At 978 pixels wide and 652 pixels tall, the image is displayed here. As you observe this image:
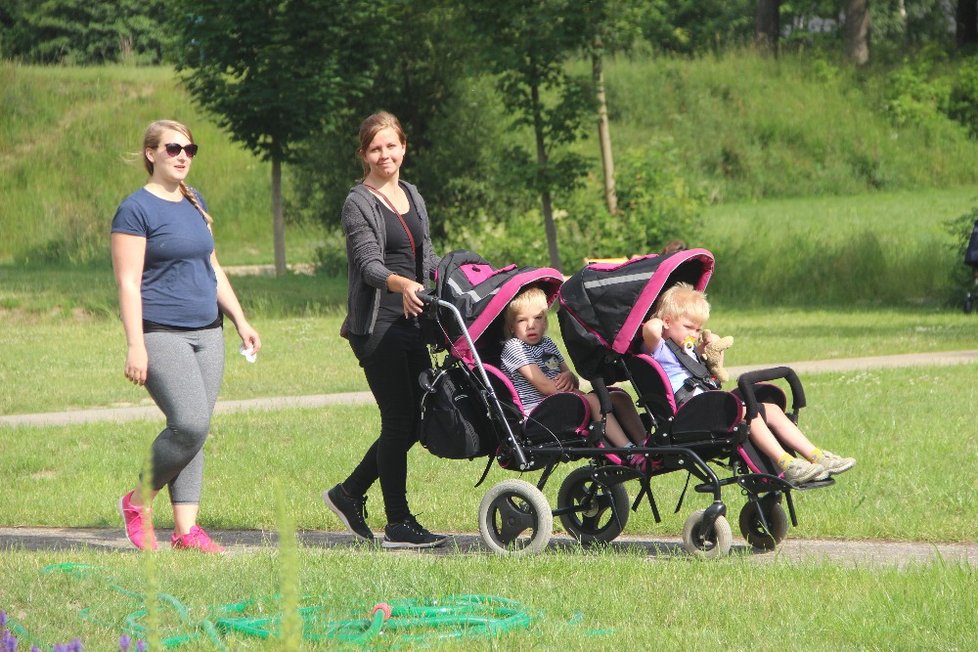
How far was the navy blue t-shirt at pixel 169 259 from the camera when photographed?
22.5ft

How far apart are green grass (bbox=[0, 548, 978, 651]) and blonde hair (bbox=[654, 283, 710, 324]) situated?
3.86ft

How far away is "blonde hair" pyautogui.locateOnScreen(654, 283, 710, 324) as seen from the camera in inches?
279

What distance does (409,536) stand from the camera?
24.2 ft

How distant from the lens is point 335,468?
31.7 ft

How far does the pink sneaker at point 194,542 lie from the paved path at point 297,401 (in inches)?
208

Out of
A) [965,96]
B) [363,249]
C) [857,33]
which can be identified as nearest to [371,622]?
[363,249]

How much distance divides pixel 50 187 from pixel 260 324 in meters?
18.8

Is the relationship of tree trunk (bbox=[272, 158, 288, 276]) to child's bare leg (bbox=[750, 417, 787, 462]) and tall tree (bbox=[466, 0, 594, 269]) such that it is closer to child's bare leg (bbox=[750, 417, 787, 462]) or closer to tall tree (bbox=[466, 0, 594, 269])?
tall tree (bbox=[466, 0, 594, 269])

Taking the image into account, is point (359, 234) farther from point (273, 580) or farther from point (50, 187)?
point (50, 187)

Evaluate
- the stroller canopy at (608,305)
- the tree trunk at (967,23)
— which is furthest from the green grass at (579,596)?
the tree trunk at (967,23)

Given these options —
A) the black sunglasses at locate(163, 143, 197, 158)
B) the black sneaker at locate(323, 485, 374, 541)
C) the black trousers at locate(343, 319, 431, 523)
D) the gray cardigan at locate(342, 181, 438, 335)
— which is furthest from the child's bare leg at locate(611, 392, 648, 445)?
the black sunglasses at locate(163, 143, 197, 158)

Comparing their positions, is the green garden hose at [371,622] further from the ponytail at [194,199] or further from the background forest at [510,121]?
the background forest at [510,121]

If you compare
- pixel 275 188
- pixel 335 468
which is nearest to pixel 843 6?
pixel 275 188

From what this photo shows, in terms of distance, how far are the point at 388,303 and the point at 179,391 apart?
43.1 inches
